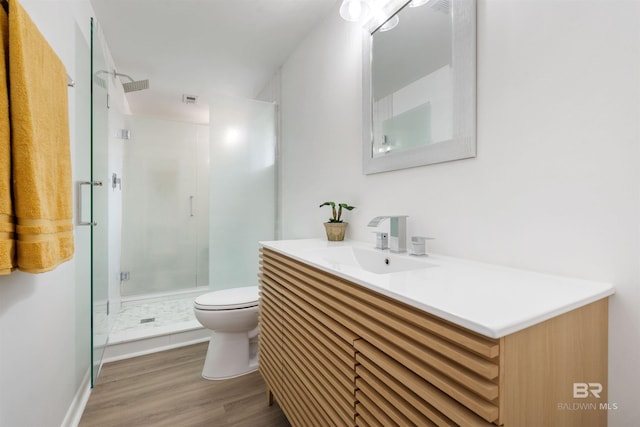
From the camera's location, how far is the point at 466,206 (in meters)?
1.06

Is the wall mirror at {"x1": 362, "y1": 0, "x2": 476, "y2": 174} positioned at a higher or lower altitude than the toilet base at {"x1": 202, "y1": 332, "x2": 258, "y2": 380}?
higher

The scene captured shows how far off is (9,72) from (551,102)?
4.91 ft

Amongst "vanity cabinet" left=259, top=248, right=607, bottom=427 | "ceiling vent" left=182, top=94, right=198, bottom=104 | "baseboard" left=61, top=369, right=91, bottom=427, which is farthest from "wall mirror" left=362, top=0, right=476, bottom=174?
"ceiling vent" left=182, top=94, right=198, bottom=104

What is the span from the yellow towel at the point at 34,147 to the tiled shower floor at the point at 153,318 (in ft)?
4.88

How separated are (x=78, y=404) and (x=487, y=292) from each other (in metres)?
1.99

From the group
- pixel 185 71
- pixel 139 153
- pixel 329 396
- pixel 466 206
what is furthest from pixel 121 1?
pixel 329 396

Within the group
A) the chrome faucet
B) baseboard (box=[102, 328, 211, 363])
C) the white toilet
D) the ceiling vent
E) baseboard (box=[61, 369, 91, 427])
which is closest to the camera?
the chrome faucet

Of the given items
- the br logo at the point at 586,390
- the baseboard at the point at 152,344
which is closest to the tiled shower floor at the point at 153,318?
the baseboard at the point at 152,344

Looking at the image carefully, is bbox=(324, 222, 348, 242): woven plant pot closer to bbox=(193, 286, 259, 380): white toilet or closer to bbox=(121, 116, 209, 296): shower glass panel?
bbox=(193, 286, 259, 380): white toilet

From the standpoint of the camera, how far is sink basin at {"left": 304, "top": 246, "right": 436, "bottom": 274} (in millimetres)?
1110

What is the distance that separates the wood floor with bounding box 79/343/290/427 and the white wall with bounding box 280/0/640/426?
1.29 m

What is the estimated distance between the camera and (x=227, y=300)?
1.90 meters

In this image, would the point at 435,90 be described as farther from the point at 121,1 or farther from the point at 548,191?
the point at 121,1

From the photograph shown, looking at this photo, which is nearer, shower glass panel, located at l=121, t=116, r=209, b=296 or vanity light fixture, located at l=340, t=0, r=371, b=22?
vanity light fixture, located at l=340, t=0, r=371, b=22
